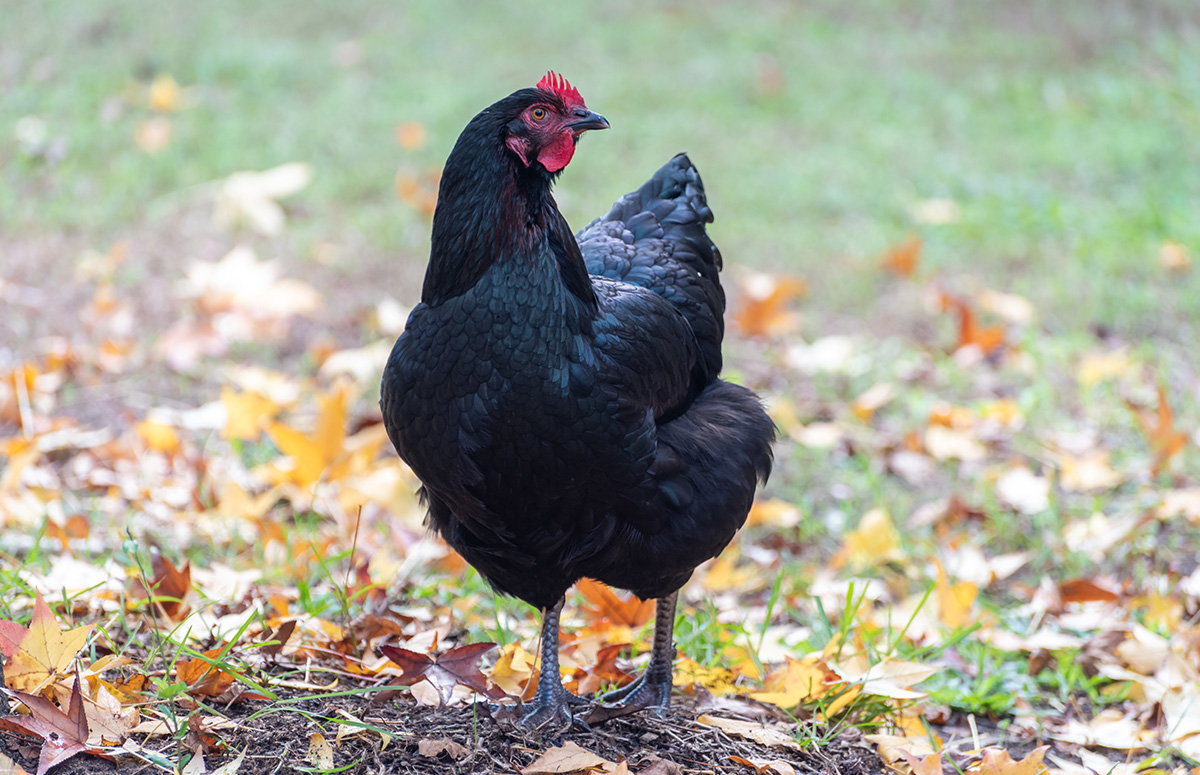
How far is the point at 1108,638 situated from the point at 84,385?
4000 millimetres

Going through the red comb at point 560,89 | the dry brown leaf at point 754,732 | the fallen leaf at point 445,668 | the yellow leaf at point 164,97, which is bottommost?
the dry brown leaf at point 754,732

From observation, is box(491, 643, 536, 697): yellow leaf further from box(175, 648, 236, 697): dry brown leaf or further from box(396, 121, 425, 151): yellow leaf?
box(396, 121, 425, 151): yellow leaf

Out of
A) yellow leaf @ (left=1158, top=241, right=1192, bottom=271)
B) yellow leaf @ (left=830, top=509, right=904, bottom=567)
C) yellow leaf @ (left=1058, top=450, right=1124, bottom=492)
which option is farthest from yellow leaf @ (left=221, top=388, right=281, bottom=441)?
yellow leaf @ (left=1158, top=241, right=1192, bottom=271)

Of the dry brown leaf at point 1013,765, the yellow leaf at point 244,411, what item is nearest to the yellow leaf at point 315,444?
the yellow leaf at point 244,411

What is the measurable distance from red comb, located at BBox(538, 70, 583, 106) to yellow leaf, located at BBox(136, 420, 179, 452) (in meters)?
2.16

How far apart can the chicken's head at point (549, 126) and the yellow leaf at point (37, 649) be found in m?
1.35

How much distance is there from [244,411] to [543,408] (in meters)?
2.01

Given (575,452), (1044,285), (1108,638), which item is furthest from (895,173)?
(575,452)

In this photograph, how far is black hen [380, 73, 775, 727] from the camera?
2211 mm

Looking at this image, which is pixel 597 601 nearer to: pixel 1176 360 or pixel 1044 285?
pixel 1176 360

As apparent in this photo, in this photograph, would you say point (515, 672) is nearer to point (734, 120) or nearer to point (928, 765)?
point (928, 765)

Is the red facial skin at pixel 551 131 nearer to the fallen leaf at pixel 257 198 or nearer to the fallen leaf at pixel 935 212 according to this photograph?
the fallen leaf at pixel 257 198

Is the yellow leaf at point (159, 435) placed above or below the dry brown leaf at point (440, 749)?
above

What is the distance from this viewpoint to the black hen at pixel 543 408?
2211 millimetres
